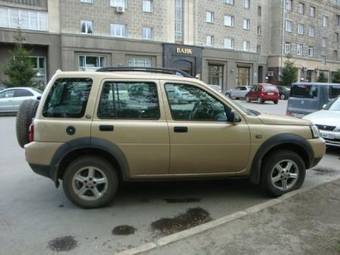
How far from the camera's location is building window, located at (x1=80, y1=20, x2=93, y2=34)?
3517 cm

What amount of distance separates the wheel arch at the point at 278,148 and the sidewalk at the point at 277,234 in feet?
2.02

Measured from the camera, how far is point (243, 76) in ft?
166

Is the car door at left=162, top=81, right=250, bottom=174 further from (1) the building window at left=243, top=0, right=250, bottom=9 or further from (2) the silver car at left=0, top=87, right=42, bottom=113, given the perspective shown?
(1) the building window at left=243, top=0, right=250, bottom=9

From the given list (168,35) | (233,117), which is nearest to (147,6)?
(168,35)

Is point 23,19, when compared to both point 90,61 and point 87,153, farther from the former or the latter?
point 87,153

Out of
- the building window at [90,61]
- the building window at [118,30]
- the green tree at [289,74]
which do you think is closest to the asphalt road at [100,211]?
the building window at [90,61]

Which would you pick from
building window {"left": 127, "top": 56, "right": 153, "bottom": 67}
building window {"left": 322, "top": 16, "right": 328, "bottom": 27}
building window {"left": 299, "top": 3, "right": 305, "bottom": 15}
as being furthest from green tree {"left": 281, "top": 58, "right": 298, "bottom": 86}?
building window {"left": 127, "top": 56, "right": 153, "bottom": 67}

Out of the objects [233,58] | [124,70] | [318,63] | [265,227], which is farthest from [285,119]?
[318,63]

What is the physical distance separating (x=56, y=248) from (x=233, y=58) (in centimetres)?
4531

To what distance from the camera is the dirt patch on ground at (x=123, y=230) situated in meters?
4.57

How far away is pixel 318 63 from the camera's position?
63.5 m

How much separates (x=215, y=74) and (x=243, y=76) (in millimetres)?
5460

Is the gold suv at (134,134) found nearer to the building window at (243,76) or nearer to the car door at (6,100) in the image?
the car door at (6,100)

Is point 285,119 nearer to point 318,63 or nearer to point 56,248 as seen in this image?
point 56,248
